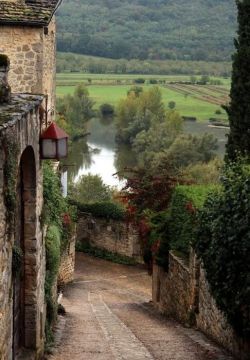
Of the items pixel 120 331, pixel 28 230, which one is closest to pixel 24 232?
pixel 28 230

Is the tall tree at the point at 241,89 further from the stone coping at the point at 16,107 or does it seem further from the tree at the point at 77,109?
the tree at the point at 77,109

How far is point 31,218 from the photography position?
11023 mm

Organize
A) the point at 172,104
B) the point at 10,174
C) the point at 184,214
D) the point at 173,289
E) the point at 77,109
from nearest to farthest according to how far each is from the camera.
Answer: the point at 10,174 → the point at 184,214 → the point at 173,289 → the point at 77,109 → the point at 172,104

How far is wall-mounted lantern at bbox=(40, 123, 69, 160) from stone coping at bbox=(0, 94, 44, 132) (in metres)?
0.47

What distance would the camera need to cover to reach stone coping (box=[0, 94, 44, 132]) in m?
8.42

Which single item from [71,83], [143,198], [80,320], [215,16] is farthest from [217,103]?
[80,320]

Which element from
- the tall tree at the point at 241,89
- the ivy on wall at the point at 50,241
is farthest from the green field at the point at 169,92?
the ivy on wall at the point at 50,241

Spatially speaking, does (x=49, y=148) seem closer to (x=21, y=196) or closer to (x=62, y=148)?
(x=62, y=148)

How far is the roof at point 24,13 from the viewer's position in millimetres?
16250

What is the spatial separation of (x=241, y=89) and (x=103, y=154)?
53496mm

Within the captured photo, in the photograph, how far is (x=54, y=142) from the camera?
10969mm

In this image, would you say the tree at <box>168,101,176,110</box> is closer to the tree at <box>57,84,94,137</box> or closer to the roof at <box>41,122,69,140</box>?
the tree at <box>57,84,94,137</box>

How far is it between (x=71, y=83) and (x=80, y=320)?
318 feet

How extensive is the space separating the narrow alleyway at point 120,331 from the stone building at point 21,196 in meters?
1.37
